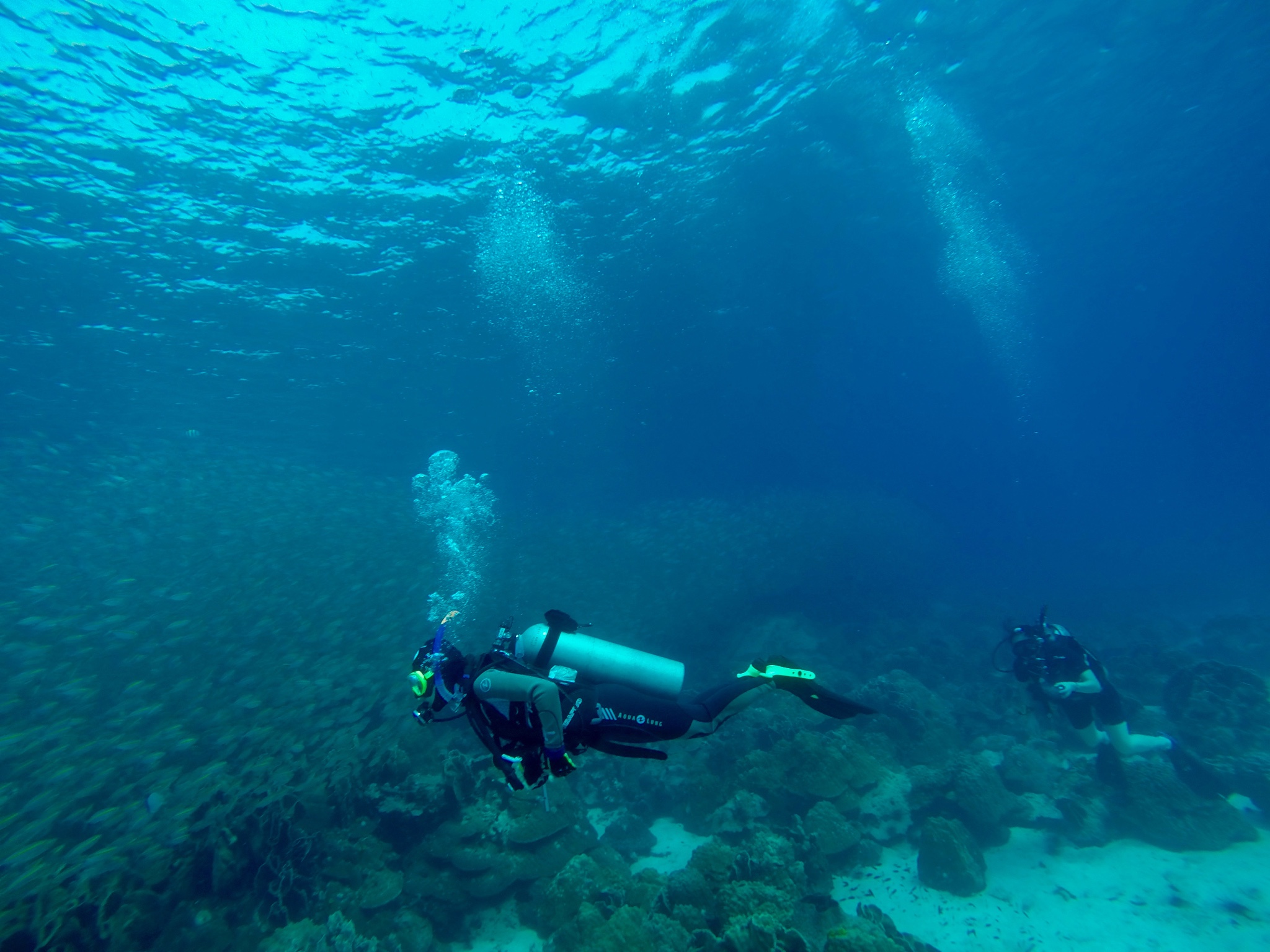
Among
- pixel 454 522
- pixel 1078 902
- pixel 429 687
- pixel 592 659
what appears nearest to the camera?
pixel 429 687

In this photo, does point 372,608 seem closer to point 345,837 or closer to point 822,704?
point 345,837

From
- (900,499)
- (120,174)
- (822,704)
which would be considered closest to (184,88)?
(120,174)

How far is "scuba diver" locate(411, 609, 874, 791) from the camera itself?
14.4 feet

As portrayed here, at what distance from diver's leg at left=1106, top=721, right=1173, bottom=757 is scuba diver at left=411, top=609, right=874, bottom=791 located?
26.1 feet

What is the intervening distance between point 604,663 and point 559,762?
1.28m

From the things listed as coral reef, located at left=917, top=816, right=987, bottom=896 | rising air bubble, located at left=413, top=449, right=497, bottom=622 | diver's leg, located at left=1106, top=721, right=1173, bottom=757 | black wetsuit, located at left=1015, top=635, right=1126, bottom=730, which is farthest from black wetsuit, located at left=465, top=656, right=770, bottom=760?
rising air bubble, located at left=413, top=449, right=497, bottom=622

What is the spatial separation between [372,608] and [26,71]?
48.8 feet

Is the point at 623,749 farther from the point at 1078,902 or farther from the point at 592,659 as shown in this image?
the point at 1078,902

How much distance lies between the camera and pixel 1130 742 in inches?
396

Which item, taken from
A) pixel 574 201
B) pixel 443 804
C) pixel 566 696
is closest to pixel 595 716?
pixel 566 696

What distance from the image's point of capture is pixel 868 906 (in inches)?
268

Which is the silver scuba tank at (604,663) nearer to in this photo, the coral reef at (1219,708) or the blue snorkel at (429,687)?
the blue snorkel at (429,687)

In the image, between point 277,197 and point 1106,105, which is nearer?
point 277,197

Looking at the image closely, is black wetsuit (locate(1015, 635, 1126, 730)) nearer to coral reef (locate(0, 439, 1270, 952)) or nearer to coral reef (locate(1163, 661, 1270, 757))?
coral reef (locate(0, 439, 1270, 952))
